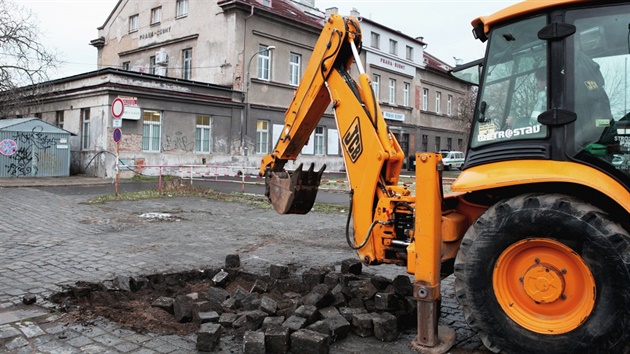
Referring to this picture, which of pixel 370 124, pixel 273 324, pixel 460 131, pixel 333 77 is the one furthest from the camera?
pixel 460 131

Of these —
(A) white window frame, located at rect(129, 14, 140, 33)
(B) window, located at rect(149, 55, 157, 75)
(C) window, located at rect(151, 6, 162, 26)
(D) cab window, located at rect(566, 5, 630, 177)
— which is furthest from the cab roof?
(A) white window frame, located at rect(129, 14, 140, 33)

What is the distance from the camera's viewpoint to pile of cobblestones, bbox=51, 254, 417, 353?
3.94m

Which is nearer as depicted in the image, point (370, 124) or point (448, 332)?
point (448, 332)

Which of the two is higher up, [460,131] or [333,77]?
[460,131]

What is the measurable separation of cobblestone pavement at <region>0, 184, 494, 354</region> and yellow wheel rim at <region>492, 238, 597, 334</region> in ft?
2.46

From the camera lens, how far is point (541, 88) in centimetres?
367

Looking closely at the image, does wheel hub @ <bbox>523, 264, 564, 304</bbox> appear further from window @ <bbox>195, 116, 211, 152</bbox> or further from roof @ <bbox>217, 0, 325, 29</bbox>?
roof @ <bbox>217, 0, 325, 29</bbox>

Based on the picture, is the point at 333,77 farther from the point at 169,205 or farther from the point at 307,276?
the point at 169,205

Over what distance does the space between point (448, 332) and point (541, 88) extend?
211 centimetres

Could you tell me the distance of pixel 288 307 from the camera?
4746 mm

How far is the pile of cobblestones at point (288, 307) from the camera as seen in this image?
3.94m

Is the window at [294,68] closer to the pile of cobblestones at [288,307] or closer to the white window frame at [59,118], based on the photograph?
the white window frame at [59,118]

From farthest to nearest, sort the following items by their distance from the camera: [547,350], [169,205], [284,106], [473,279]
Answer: [284,106]
[169,205]
[473,279]
[547,350]

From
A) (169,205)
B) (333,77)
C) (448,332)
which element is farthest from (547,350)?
(169,205)
